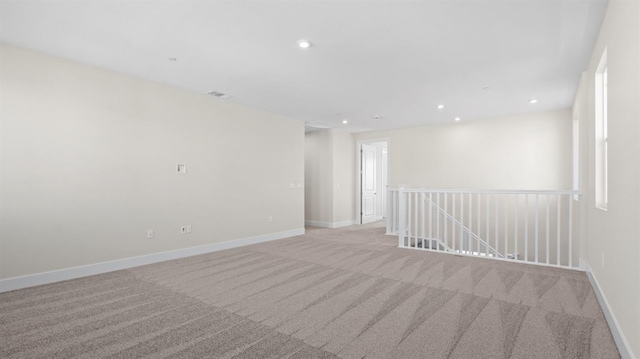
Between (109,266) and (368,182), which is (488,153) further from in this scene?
(109,266)

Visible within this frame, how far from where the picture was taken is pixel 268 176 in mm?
6066

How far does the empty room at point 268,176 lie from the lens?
2.14 metres

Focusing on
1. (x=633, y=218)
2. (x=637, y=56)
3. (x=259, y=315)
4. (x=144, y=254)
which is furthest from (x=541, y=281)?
(x=144, y=254)

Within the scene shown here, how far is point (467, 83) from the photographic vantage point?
432 cm

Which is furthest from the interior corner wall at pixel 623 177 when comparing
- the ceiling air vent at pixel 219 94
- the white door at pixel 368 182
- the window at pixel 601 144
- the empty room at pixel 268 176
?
the white door at pixel 368 182

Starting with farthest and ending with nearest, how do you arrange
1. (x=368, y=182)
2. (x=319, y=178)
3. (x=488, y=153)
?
(x=368, y=182)
(x=319, y=178)
(x=488, y=153)

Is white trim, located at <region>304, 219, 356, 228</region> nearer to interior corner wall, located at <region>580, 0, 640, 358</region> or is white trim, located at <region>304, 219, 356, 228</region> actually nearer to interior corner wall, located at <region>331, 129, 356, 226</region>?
interior corner wall, located at <region>331, 129, 356, 226</region>

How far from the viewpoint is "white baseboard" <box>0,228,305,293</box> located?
325 centimetres

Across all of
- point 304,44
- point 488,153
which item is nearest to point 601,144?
point 304,44

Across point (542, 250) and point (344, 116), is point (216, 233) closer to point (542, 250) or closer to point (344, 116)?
point (344, 116)

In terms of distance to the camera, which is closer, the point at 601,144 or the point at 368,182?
the point at 601,144

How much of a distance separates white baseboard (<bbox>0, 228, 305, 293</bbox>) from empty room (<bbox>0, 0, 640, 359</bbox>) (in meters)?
0.02

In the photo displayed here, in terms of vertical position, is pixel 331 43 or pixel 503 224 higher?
pixel 331 43

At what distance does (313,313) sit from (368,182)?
6602mm
